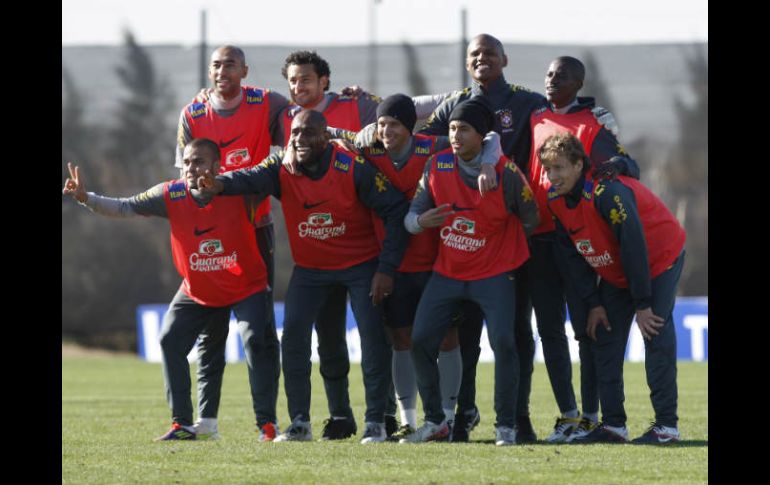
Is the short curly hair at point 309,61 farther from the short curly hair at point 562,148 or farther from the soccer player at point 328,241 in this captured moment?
the short curly hair at point 562,148

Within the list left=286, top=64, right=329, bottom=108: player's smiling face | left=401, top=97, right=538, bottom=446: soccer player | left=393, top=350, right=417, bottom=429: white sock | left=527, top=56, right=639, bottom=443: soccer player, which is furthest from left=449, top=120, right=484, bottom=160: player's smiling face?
left=393, top=350, right=417, bottom=429: white sock

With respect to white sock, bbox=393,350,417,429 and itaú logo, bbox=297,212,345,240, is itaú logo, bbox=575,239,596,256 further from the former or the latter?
itaú logo, bbox=297,212,345,240

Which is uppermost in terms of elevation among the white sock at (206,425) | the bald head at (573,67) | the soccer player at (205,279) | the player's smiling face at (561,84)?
the bald head at (573,67)

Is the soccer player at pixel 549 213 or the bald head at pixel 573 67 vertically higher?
the bald head at pixel 573 67

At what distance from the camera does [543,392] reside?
549 inches

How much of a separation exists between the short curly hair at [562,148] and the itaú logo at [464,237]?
59cm

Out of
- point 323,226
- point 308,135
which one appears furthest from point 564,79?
point 323,226

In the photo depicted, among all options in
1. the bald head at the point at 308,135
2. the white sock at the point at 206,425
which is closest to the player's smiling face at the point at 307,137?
the bald head at the point at 308,135

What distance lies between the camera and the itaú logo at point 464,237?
8133 millimetres

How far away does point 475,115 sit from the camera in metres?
8.06

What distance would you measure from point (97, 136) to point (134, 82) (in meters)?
1.03

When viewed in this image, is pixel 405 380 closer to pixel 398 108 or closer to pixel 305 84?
pixel 398 108
